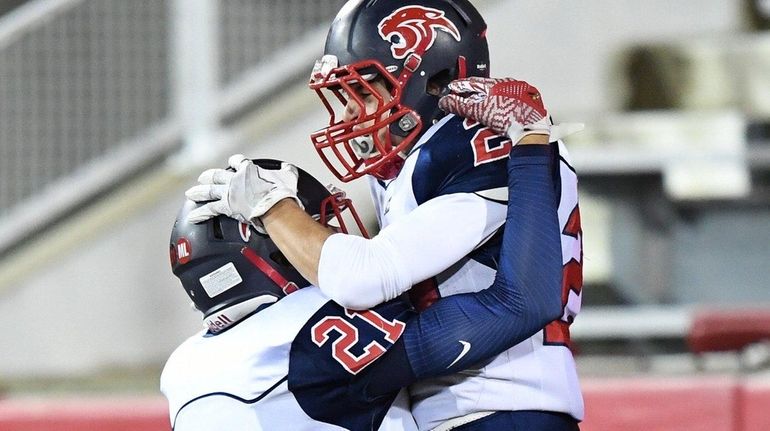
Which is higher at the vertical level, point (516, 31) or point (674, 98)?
point (516, 31)

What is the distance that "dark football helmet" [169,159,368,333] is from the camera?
209 cm

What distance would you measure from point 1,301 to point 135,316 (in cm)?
62

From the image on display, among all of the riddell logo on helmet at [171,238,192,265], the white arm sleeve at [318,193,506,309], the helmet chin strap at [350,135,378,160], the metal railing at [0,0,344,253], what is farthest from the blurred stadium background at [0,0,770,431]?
the white arm sleeve at [318,193,506,309]

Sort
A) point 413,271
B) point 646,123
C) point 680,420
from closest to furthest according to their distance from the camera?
point 413,271
point 680,420
point 646,123

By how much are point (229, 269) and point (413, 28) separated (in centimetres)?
49

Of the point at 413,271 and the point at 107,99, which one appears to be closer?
the point at 413,271

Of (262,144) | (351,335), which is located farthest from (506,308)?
(262,144)

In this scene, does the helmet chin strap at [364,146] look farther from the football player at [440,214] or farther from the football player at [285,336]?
the football player at [285,336]

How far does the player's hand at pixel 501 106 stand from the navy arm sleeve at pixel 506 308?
0.18 feet

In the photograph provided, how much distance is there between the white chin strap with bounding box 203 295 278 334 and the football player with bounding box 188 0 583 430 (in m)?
0.09

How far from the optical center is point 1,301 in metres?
6.12

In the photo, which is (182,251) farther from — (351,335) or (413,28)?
(413,28)

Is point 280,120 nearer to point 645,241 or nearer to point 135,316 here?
point 135,316

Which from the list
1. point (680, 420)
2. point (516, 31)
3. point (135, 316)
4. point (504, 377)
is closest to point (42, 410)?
point (680, 420)
